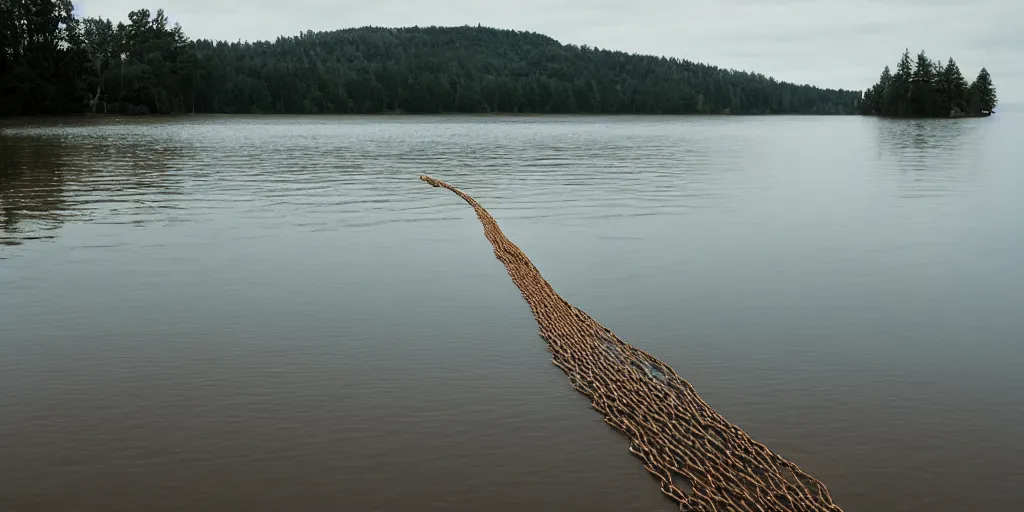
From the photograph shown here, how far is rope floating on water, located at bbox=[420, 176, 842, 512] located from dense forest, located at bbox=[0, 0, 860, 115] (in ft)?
302

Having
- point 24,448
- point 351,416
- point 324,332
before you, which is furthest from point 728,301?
point 24,448

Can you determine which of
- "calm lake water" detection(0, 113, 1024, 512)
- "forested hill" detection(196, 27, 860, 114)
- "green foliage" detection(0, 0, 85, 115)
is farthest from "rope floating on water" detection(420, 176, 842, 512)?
"forested hill" detection(196, 27, 860, 114)

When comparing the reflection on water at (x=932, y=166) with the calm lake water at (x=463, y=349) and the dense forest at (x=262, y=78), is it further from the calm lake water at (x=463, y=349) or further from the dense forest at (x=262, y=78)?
the dense forest at (x=262, y=78)

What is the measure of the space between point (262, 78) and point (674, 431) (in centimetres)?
15286

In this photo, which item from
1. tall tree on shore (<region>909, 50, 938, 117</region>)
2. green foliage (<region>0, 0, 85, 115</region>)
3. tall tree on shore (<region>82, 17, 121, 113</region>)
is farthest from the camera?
tall tree on shore (<region>909, 50, 938, 117</region>)

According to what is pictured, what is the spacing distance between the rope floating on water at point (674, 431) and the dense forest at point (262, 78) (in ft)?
302

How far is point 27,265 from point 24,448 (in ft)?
22.6

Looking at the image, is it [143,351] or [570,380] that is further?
[143,351]

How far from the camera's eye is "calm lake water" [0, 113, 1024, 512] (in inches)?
205

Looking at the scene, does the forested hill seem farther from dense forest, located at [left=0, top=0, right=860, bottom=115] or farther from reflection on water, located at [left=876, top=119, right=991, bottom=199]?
reflection on water, located at [left=876, top=119, right=991, bottom=199]

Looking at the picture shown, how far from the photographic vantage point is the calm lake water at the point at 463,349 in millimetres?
5215

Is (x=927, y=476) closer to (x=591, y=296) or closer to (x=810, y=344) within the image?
(x=810, y=344)

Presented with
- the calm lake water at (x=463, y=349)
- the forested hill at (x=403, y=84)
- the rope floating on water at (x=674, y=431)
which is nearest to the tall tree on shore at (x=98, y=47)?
the forested hill at (x=403, y=84)

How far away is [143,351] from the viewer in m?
7.71
